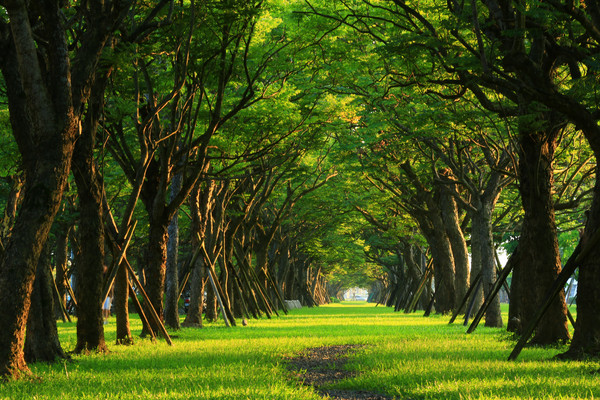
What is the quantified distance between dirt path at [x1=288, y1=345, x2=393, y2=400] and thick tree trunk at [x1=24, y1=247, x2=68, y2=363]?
4163mm

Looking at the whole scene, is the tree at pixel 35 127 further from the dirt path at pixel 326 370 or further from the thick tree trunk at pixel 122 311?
the thick tree trunk at pixel 122 311

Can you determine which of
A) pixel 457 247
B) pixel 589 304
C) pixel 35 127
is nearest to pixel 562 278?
pixel 589 304

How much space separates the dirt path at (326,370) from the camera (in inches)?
297

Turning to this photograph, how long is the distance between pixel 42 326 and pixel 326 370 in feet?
16.4

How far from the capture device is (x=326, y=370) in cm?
998

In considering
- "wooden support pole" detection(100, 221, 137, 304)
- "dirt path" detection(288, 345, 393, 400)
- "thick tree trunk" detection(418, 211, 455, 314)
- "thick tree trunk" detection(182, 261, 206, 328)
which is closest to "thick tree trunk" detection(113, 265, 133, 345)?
"wooden support pole" detection(100, 221, 137, 304)

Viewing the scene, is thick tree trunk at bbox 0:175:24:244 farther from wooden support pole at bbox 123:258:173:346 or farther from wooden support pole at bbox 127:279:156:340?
wooden support pole at bbox 123:258:173:346

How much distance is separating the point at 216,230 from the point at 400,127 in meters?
8.45

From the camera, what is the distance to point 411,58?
11.6 meters

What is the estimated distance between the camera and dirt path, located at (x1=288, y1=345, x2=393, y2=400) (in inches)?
297

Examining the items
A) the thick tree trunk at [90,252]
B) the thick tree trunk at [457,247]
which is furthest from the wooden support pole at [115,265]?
the thick tree trunk at [457,247]

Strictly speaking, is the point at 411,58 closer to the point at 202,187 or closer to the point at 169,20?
the point at 169,20

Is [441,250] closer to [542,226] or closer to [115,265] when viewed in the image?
[542,226]

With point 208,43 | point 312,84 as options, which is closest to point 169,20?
point 208,43
